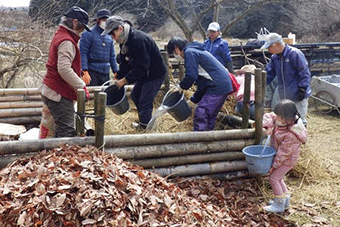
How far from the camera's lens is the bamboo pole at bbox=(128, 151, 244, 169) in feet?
14.8

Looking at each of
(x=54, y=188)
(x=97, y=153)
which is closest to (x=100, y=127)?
(x=97, y=153)

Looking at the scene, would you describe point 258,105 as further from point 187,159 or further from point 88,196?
point 88,196

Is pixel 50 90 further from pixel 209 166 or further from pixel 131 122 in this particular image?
pixel 131 122

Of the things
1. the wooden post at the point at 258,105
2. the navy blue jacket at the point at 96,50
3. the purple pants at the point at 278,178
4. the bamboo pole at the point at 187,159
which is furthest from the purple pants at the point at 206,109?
the navy blue jacket at the point at 96,50

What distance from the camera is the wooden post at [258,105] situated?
4.90 m

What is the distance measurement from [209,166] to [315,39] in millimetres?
19173

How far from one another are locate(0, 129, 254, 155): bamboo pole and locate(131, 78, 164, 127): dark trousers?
1.26 meters

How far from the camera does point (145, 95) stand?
18.9 feet

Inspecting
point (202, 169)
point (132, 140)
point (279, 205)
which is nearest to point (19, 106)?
point (132, 140)

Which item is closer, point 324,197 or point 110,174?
point 110,174

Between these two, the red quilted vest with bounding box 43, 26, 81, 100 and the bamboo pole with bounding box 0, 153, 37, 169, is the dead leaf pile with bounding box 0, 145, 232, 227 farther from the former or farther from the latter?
the red quilted vest with bounding box 43, 26, 81, 100

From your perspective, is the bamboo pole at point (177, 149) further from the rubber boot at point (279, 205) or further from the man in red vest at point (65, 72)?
the rubber boot at point (279, 205)

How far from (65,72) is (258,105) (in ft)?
7.16

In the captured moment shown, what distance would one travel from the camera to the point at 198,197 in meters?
4.34
